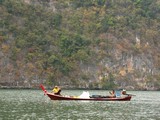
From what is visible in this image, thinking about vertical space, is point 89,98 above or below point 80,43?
below

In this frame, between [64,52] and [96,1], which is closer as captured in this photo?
[64,52]

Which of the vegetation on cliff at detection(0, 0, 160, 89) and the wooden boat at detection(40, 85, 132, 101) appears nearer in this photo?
the wooden boat at detection(40, 85, 132, 101)

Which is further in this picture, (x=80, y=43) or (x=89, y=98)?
(x=80, y=43)

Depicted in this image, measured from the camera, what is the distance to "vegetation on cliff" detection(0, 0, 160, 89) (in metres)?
119

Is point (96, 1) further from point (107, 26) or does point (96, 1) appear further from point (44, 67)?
point (44, 67)

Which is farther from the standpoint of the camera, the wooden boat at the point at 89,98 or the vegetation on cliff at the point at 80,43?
the vegetation on cliff at the point at 80,43

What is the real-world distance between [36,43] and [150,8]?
4201cm

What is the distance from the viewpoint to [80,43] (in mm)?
127375

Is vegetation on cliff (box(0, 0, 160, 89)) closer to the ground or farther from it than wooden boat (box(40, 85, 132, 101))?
farther from it

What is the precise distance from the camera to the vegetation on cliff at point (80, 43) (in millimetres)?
118562

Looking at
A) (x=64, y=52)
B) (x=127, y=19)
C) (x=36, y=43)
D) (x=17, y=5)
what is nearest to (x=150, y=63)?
(x=127, y=19)

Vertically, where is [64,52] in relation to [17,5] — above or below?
below

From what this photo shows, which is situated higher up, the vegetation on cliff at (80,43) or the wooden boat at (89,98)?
the vegetation on cliff at (80,43)

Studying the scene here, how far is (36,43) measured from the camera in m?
124
